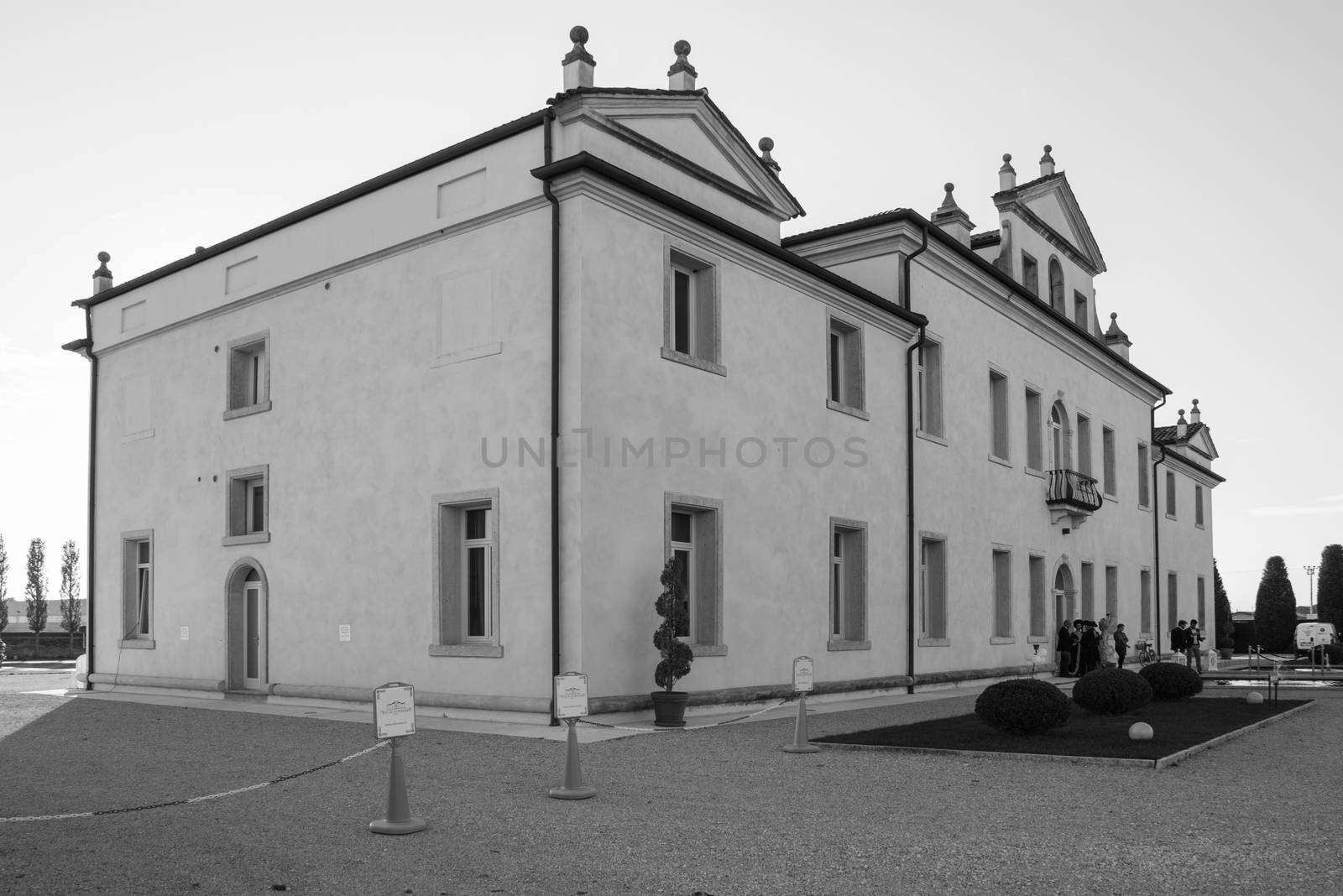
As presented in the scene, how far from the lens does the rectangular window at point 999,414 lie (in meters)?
27.2

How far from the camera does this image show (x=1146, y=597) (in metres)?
36.8

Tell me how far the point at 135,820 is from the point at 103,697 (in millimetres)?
14548

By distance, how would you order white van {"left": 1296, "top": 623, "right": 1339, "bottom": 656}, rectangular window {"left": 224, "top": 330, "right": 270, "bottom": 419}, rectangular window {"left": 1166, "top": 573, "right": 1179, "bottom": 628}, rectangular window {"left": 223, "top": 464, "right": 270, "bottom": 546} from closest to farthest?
rectangular window {"left": 223, "top": 464, "right": 270, "bottom": 546}
rectangular window {"left": 224, "top": 330, "right": 270, "bottom": 419}
rectangular window {"left": 1166, "top": 573, "right": 1179, "bottom": 628}
white van {"left": 1296, "top": 623, "right": 1339, "bottom": 656}

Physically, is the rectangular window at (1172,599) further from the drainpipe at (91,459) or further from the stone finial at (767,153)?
the drainpipe at (91,459)

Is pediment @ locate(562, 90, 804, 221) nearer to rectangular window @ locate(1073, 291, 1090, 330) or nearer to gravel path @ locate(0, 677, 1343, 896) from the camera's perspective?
gravel path @ locate(0, 677, 1343, 896)

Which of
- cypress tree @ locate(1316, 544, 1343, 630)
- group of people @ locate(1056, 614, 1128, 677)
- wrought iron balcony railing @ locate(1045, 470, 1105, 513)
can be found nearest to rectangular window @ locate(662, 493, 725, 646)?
group of people @ locate(1056, 614, 1128, 677)

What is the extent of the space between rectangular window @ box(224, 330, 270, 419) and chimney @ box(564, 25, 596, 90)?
7.32 metres

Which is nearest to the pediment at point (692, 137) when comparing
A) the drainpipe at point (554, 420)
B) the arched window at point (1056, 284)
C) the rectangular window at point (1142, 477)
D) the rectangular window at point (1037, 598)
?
the drainpipe at point (554, 420)

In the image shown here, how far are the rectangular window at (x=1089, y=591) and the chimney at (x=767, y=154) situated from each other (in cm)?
1639

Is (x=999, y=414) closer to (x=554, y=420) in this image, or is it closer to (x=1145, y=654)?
(x=1145, y=654)

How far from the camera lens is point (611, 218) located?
15.7m

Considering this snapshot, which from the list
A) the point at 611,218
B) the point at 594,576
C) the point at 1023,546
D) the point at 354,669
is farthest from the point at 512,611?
the point at 1023,546

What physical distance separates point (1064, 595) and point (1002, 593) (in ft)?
14.4

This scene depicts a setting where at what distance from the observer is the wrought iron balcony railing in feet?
95.1
